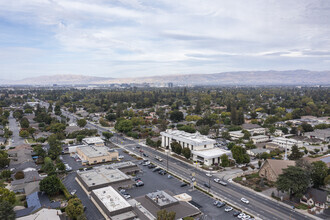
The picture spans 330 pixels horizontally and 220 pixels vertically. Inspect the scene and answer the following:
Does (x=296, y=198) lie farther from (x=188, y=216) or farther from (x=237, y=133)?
(x=237, y=133)

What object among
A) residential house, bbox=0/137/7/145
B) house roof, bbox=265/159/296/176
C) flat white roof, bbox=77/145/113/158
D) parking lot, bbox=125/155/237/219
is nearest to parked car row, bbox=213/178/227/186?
parking lot, bbox=125/155/237/219

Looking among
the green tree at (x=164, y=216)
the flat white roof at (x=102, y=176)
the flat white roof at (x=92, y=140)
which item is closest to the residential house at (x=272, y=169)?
the green tree at (x=164, y=216)

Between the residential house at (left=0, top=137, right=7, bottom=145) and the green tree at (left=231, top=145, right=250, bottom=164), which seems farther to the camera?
the residential house at (left=0, top=137, right=7, bottom=145)

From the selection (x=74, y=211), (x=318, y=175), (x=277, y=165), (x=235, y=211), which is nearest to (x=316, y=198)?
(x=318, y=175)

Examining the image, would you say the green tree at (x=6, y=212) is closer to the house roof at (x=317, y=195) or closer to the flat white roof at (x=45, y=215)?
the flat white roof at (x=45, y=215)

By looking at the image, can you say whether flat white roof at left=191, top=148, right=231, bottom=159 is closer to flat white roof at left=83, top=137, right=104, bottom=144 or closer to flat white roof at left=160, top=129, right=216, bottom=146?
flat white roof at left=160, top=129, right=216, bottom=146
